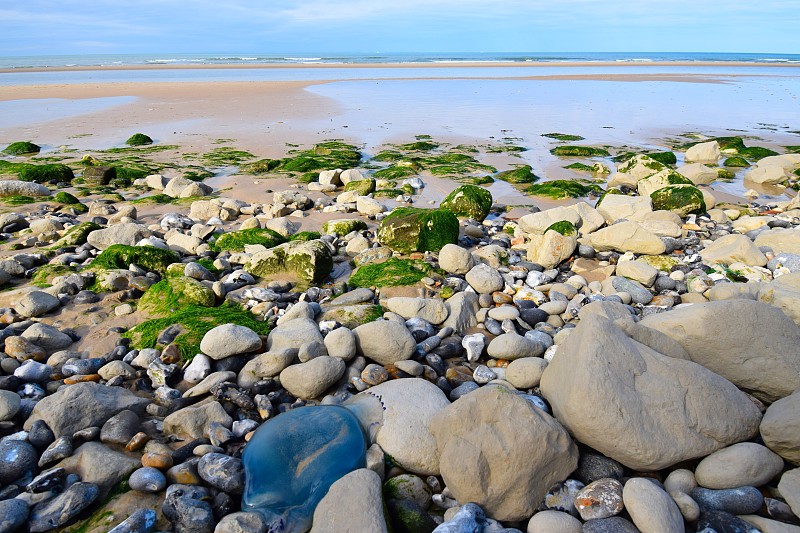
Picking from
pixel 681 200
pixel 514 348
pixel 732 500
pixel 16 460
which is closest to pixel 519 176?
pixel 681 200

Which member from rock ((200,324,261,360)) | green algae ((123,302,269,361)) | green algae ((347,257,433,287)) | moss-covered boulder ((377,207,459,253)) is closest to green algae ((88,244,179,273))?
green algae ((123,302,269,361))

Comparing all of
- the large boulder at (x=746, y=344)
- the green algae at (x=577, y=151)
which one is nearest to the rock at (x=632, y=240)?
the large boulder at (x=746, y=344)

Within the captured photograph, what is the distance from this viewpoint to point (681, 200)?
8266mm

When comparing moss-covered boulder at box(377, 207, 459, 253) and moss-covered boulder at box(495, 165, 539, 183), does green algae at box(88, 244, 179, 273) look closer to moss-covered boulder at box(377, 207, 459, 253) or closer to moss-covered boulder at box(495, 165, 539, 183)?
moss-covered boulder at box(377, 207, 459, 253)

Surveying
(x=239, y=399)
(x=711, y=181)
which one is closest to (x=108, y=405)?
(x=239, y=399)

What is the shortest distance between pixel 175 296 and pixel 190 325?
68cm

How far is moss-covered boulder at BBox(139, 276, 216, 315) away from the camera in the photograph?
16.2 ft

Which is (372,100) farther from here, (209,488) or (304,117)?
(209,488)

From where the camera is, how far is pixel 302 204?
8.68m

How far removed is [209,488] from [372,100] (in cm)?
2327

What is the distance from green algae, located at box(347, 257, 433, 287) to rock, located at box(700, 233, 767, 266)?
11.3 feet

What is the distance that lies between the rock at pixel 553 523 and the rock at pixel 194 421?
2029mm

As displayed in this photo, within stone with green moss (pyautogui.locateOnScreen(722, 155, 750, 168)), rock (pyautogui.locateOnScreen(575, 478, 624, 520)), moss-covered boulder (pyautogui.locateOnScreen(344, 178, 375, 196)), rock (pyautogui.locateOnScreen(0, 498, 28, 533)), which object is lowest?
stone with green moss (pyautogui.locateOnScreen(722, 155, 750, 168))

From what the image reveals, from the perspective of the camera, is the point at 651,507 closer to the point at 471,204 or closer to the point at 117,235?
the point at 471,204
